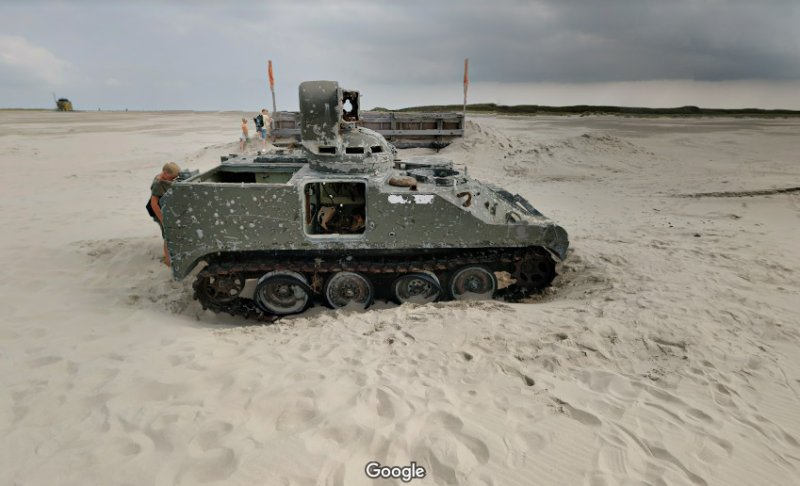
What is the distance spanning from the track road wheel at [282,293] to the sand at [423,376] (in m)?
0.29

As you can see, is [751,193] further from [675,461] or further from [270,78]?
[270,78]

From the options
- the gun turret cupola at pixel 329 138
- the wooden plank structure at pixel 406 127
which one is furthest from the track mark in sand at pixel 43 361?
the wooden plank structure at pixel 406 127

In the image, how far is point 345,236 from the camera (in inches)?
238

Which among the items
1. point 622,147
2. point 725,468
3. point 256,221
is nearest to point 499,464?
point 725,468

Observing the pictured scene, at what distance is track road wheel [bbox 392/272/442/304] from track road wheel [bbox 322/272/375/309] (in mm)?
376

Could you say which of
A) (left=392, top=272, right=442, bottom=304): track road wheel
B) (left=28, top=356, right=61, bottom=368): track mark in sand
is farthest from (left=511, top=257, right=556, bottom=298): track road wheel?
(left=28, top=356, right=61, bottom=368): track mark in sand

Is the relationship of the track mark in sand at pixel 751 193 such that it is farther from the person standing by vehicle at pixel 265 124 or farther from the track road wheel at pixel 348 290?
the person standing by vehicle at pixel 265 124

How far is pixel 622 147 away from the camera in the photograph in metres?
20.0

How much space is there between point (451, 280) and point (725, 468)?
376cm

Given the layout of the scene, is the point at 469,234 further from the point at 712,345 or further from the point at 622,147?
the point at 622,147

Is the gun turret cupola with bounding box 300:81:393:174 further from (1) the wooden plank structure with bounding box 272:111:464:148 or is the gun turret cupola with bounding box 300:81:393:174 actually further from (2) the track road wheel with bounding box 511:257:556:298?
(1) the wooden plank structure with bounding box 272:111:464:148

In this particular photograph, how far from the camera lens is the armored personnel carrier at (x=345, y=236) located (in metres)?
5.88

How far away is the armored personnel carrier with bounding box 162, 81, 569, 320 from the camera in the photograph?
588cm

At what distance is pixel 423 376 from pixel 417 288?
2247mm
